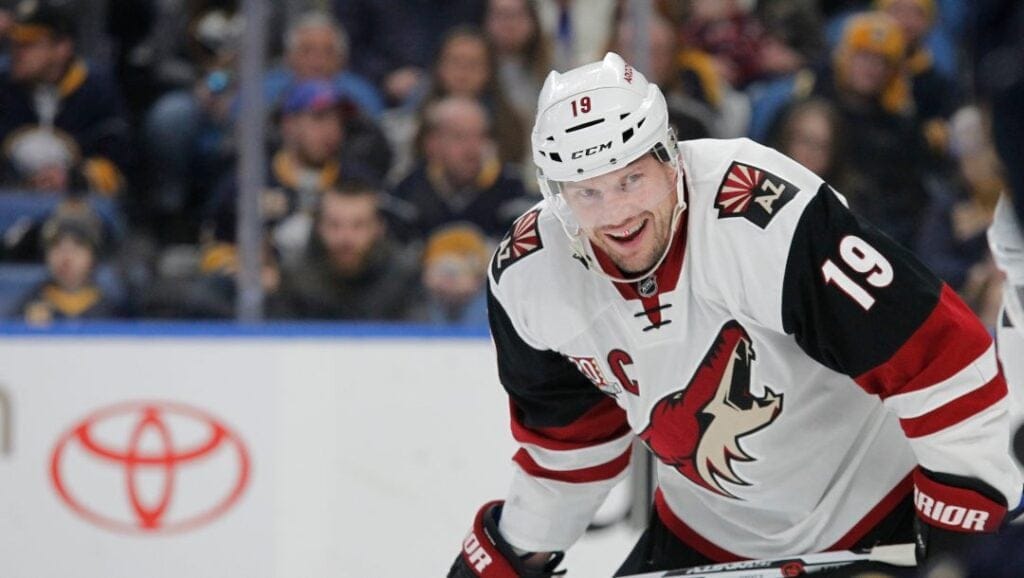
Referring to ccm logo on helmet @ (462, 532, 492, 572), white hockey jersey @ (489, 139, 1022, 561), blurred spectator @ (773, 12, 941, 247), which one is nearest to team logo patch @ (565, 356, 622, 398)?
white hockey jersey @ (489, 139, 1022, 561)

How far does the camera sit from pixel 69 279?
4.23 metres

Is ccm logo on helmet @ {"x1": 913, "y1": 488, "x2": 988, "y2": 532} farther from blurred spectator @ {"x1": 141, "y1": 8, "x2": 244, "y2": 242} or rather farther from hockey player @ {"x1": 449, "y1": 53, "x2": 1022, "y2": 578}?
blurred spectator @ {"x1": 141, "y1": 8, "x2": 244, "y2": 242}

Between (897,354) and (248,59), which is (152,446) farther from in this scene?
(897,354)

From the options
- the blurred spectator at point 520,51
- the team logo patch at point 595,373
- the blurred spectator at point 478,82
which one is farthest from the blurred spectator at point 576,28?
the team logo patch at point 595,373

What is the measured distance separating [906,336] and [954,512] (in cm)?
26

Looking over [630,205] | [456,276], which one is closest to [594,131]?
[630,205]

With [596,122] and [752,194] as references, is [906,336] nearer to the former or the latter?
[752,194]

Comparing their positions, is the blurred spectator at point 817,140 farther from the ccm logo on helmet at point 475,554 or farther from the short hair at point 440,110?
the ccm logo on helmet at point 475,554

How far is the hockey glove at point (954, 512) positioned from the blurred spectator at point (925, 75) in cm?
249

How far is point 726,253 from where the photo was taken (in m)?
2.16

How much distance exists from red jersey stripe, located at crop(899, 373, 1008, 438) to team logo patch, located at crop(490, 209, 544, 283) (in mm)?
615

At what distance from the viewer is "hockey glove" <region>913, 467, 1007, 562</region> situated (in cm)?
209

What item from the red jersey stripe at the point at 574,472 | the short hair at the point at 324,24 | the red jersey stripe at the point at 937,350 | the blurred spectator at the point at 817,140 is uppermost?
the short hair at the point at 324,24

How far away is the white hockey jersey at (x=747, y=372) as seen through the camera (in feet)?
6.84
